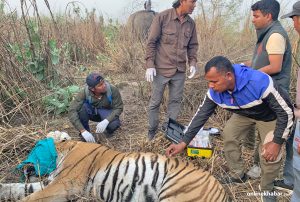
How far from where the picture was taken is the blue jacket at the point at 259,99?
2.61 meters

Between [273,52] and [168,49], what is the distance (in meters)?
1.32

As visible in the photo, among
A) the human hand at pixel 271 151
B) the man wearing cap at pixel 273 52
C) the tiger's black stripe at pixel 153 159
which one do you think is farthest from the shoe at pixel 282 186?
the tiger's black stripe at pixel 153 159

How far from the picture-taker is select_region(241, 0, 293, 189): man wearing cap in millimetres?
3061

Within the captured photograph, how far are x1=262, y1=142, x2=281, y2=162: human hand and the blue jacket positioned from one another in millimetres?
41

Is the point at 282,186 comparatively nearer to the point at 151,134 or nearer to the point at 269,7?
the point at 151,134

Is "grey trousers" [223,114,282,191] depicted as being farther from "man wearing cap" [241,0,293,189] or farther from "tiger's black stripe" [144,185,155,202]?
"tiger's black stripe" [144,185,155,202]

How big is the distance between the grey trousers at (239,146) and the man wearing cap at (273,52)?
0.71ft

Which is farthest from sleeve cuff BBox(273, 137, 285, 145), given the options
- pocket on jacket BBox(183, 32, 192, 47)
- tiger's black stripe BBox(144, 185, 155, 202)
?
pocket on jacket BBox(183, 32, 192, 47)

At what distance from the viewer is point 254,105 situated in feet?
9.00

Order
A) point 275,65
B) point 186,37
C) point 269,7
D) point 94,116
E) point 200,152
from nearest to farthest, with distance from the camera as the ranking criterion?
point 275,65 < point 269,7 < point 200,152 < point 186,37 < point 94,116

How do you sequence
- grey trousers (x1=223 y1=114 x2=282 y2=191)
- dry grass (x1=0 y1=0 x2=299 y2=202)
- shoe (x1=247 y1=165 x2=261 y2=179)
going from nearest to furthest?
grey trousers (x1=223 y1=114 x2=282 y2=191), shoe (x1=247 y1=165 x2=261 y2=179), dry grass (x1=0 y1=0 x2=299 y2=202)

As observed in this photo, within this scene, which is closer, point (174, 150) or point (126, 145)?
point (174, 150)

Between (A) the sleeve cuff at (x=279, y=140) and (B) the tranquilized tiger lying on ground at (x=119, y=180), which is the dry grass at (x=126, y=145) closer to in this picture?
(B) the tranquilized tiger lying on ground at (x=119, y=180)

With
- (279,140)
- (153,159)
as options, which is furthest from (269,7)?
(153,159)
